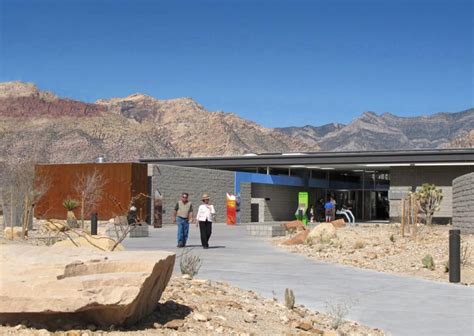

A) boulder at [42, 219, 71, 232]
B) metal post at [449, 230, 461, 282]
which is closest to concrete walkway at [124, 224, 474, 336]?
metal post at [449, 230, 461, 282]

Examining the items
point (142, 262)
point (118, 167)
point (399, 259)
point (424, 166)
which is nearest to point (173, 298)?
point (142, 262)

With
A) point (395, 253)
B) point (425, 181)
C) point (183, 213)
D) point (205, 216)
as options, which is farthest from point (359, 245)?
point (425, 181)

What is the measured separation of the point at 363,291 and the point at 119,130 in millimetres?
106922

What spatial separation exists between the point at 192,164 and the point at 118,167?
34.9 feet

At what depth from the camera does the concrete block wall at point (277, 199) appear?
169 ft

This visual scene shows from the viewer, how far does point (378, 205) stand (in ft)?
195

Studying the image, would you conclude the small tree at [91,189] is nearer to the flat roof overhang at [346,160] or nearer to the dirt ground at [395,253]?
the flat roof overhang at [346,160]

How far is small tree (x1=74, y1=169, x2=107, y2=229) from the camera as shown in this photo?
38531mm

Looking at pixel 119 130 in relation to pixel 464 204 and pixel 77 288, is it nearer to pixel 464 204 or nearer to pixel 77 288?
pixel 464 204

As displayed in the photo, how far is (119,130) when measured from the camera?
11575cm

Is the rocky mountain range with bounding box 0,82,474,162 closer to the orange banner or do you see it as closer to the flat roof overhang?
the flat roof overhang

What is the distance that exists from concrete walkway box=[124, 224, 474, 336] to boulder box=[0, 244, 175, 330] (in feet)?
10.7

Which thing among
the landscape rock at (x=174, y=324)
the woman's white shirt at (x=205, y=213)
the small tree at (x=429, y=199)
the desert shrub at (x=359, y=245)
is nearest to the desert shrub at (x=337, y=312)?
the landscape rock at (x=174, y=324)

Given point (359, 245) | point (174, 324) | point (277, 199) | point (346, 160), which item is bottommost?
point (359, 245)
